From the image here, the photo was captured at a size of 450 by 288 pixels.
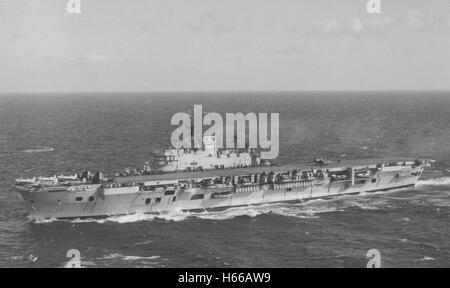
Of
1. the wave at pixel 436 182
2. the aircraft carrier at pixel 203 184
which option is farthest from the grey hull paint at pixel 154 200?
the wave at pixel 436 182

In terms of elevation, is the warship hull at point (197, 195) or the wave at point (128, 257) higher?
the warship hull at point (197, 195)

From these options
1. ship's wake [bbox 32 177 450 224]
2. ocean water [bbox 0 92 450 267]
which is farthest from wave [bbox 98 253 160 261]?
ship's wake [bbox 32 177 450 224]

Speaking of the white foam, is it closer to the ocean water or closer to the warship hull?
the ocean water

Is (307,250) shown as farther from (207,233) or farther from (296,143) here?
(296,143)

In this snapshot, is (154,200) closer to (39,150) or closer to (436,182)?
(436,182)

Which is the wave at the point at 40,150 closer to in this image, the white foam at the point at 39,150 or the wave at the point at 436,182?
the white foam at the point at 39,150

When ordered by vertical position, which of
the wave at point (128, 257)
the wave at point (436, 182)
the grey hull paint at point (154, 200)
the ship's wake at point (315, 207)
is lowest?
the wave at point (128, 257)

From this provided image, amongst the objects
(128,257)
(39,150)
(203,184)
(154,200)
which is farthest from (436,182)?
(39,150)
